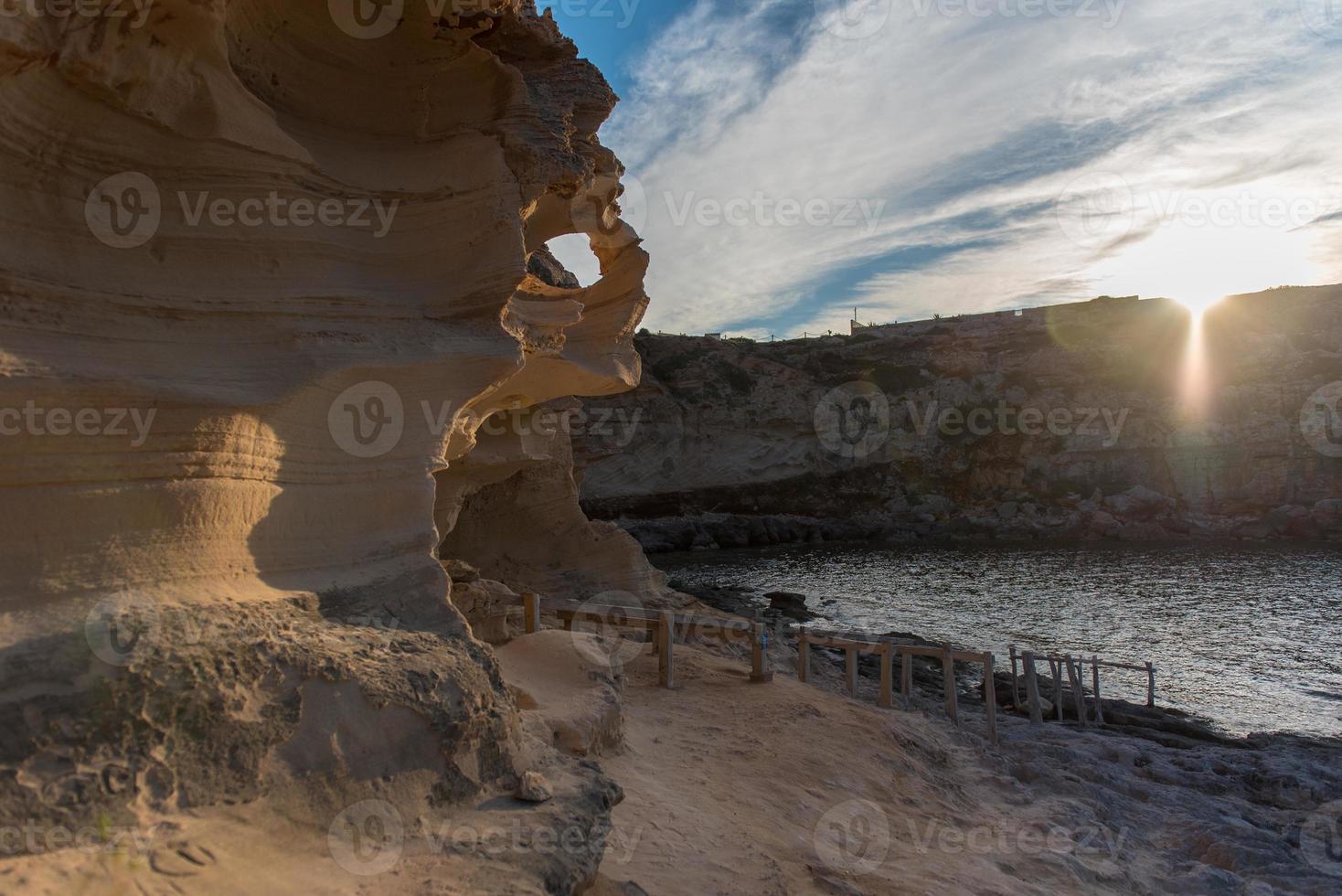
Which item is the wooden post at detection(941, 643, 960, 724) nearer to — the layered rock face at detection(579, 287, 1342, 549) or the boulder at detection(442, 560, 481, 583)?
the boulder at detection(442, 560, 481, 583)

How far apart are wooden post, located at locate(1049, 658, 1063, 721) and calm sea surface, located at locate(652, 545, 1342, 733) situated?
2.47 meters

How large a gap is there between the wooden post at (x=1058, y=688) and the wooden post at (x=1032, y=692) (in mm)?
386

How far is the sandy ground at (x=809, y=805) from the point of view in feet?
17.9

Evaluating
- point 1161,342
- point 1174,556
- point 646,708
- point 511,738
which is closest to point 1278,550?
point 1174,556

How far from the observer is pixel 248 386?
4.55 meters

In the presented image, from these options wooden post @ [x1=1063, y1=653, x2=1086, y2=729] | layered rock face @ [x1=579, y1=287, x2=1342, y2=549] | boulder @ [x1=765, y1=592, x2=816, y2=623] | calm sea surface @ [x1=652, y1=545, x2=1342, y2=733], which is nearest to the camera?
wooden post @ [x1=1063, y1=653, x2=1086, y2=729]

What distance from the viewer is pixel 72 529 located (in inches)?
150

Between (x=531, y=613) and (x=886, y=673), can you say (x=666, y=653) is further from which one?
(x=886, y=673)

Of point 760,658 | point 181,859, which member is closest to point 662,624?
point 760,658

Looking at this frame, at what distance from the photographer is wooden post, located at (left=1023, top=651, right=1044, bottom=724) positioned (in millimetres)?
13266

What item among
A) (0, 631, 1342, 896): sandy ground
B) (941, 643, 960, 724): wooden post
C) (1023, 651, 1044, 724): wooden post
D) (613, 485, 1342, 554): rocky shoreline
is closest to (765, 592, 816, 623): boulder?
(1023, 651, 1044, 724): wooden post

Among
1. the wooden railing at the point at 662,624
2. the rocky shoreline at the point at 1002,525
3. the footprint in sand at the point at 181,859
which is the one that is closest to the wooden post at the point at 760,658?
the wooden railing at the point at 662,624

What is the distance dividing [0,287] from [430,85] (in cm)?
357

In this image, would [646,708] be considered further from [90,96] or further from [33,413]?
[90,96]
